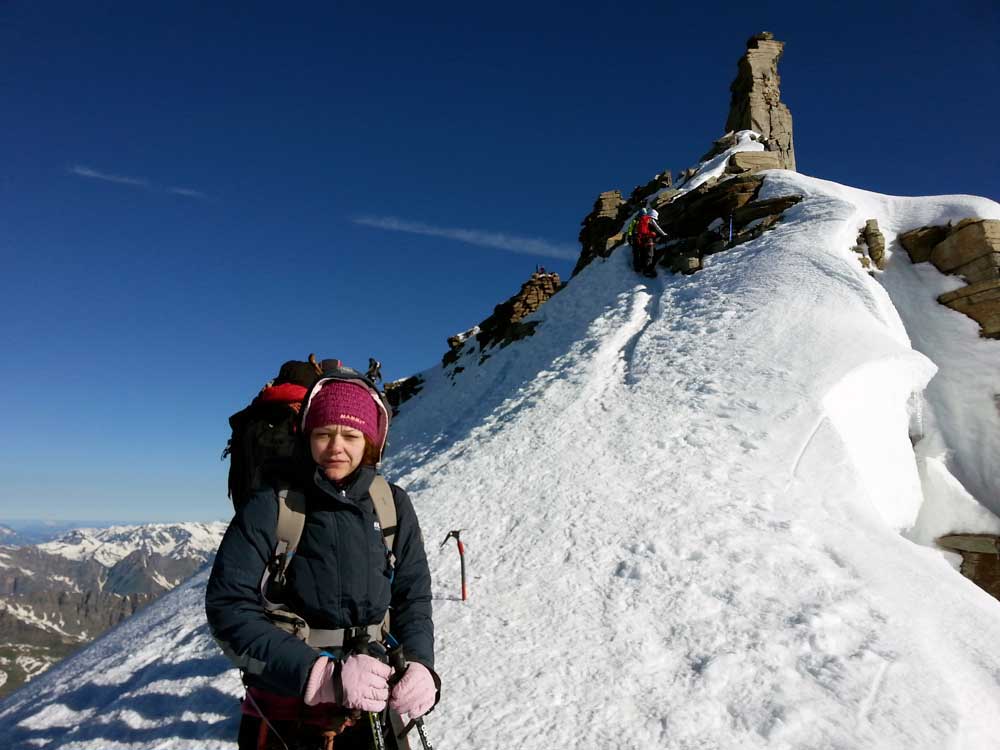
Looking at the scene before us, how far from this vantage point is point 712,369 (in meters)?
13.6

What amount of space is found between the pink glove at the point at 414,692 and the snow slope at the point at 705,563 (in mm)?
3094

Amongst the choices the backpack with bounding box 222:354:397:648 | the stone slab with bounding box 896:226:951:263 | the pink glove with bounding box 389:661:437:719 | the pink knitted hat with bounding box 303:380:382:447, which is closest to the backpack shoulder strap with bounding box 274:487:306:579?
the backpack with bounding box 222:354:397:648

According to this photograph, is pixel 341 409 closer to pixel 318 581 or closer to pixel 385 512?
pixel 385 512

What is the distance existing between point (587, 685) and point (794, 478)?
552 cm

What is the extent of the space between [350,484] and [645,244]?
73.7 feet

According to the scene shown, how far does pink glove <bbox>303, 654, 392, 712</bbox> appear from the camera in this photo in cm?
265

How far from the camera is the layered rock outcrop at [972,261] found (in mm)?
14344

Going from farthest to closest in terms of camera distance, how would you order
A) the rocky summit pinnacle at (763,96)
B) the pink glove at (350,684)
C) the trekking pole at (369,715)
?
the rocky summit pinnacle at (763,96)
the trekking pole at (369,715)
the pink glove at (350,684)

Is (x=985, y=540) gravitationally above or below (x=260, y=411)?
below

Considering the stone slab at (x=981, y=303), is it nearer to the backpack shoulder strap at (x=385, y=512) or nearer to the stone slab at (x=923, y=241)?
the stone slab at (x=923, y=241)

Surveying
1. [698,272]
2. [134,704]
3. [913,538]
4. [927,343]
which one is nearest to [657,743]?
[134,704]

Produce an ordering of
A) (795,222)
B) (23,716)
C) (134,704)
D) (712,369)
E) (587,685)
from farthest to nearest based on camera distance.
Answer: (795,222) → (712,369) → (23,716) → (134,704) → (587,685)

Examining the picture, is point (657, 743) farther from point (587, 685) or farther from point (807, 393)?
point (807, 393)

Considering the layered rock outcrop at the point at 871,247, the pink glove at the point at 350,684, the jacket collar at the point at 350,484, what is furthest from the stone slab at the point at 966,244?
the pink glove at the point at 350,684
